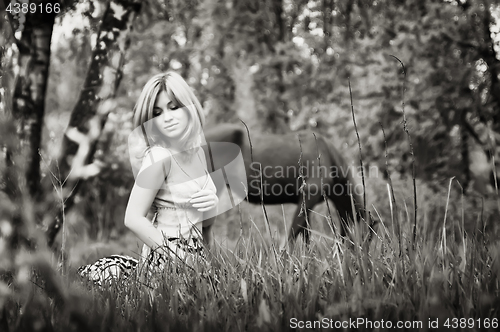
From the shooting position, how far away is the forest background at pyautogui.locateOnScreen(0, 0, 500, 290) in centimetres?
219

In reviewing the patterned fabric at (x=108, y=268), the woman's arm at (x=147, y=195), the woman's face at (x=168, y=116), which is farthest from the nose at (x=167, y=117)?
the patterned fabric at (x=108, y=268)

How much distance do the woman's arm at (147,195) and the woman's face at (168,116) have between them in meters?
0.12

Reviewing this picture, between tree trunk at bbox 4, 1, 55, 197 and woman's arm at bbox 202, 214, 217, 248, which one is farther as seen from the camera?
woman's arm at bbox 202, 214, 217, 248

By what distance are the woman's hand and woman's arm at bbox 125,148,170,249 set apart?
6.6 inches

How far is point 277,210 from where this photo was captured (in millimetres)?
6367

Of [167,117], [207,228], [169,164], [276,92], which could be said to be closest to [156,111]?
[167,117]

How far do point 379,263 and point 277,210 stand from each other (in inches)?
190

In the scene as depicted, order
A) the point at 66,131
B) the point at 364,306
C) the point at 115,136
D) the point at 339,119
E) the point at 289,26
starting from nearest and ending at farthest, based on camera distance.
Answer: the point at 364,306 → the point at 66,131 → the point at 339,119 → the point at 115,136 → the point at 289,26

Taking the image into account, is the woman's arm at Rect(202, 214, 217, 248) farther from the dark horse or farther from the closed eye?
the dark horse

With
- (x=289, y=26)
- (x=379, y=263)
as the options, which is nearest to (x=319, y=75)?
(x=289, y=26)

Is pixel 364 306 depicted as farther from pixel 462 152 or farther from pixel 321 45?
pixel 321 45

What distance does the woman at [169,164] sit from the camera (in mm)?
2133

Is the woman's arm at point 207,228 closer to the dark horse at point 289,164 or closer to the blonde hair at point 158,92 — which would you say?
the blonde hair at point 158,92

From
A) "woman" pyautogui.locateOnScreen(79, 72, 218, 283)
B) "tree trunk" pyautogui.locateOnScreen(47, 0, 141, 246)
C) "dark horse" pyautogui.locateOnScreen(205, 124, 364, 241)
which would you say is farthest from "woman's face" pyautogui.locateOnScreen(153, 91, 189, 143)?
"dark horse" pyautogui.locateOnScreen(205, 124, 364, 241)
